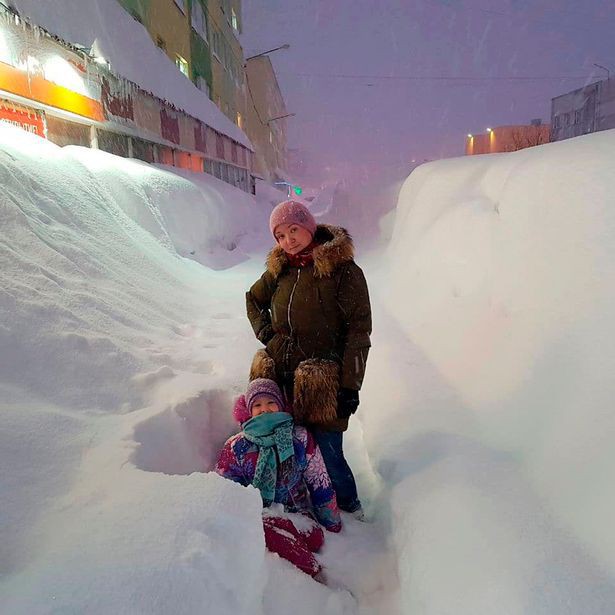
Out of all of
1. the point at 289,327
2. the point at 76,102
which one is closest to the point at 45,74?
the point at 76,102

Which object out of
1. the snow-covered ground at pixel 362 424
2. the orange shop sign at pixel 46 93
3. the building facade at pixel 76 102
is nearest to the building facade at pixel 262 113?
the building facade at pixel 76 102

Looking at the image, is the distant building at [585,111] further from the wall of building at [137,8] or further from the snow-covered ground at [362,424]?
the snow-covered ground at [362,424]

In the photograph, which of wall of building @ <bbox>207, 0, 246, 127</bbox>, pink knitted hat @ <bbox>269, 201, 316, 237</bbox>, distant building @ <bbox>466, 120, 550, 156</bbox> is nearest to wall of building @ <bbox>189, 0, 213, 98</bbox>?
wall of building @ <bbox>207, 0, 246, 127</bbox>

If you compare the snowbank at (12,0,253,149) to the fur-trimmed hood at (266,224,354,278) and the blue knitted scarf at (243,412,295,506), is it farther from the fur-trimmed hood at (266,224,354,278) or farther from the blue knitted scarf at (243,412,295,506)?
the blue knitted scarf at (243,412,295,506)

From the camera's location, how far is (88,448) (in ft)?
6.49

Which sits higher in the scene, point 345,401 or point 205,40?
point 205,40

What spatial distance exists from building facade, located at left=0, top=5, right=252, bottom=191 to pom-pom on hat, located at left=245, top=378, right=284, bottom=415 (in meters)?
4.48

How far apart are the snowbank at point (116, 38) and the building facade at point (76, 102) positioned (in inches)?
5.5

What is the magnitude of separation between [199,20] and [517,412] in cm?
1810

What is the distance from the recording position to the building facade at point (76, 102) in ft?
16.1

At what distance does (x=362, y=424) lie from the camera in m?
3.40

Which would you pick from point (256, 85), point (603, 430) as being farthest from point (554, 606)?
point (256, 85)

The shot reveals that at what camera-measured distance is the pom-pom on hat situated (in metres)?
2.34

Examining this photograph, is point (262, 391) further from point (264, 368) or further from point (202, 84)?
point (202, 84)
